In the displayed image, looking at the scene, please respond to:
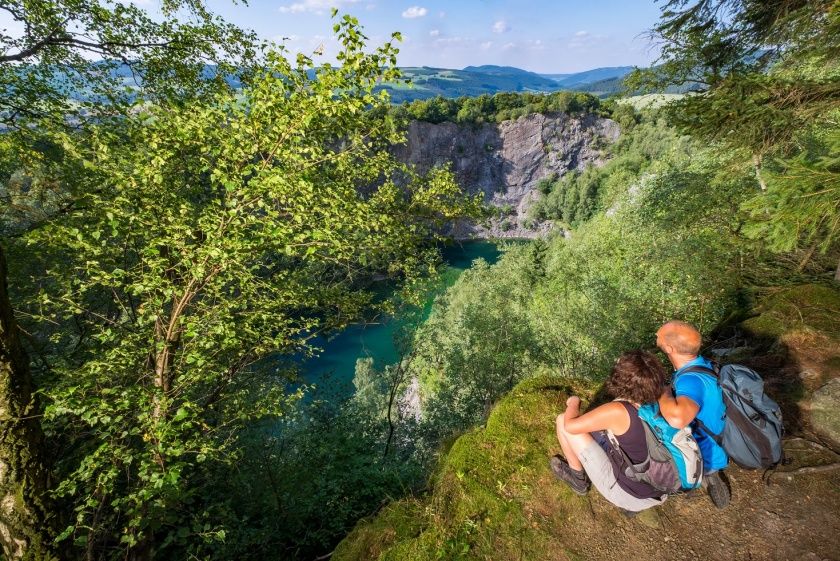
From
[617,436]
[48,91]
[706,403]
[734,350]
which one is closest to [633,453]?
[617,436]

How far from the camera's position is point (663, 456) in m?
3.54

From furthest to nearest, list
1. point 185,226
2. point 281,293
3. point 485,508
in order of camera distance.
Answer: point 281,293
point 485,508
point 185,226

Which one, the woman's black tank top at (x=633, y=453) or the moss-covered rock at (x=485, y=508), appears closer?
the woman's black tank top at (x=633, y=453)

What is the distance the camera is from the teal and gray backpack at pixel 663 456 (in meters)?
3.52

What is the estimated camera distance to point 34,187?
6.37 m

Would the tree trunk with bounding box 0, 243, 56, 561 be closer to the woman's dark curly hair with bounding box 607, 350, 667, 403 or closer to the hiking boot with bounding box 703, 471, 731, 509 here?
the woman's dark curly hair with bounding box 607, 350, 667, 403

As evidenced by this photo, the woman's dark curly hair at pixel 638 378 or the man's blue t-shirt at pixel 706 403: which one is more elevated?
the woman's dark curly hair at pixel 638 378

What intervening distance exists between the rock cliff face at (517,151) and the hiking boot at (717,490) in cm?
9710

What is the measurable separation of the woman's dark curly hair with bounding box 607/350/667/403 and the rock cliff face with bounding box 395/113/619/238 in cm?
9771

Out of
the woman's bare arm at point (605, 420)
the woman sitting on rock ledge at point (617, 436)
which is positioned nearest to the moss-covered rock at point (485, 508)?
the woman sitting on rock ledge at point (617, 436)

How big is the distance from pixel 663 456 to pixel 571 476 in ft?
3.57

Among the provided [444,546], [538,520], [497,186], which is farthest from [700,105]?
[497,186]

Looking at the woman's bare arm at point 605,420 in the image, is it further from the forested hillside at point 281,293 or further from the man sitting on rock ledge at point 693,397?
the forested hillside at point 281,293

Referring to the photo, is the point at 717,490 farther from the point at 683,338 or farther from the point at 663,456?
the point at 683,338
